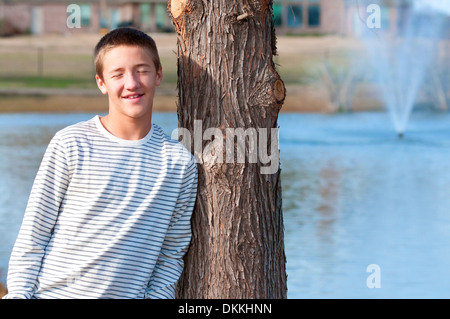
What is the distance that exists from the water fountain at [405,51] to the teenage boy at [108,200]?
15.4m

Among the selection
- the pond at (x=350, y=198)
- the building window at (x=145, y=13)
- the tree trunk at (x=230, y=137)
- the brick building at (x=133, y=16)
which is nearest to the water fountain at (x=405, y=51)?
the brick building at (x=133, y=16)

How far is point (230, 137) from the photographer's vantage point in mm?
2871

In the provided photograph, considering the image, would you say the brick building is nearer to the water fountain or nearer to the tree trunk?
the water fountain

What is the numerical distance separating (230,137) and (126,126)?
404 mm

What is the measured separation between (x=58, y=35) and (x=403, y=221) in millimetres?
18726

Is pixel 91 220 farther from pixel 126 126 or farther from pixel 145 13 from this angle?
pixel 145 13

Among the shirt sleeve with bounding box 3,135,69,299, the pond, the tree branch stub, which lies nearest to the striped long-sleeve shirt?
the shirt sleeve with bounding box 3,135,69,299

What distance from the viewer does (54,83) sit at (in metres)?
21.3

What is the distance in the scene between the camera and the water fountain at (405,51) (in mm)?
20047

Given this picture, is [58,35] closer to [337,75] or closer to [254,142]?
[337,75]

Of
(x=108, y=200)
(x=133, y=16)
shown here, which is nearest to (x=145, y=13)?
(x=133, y=16)

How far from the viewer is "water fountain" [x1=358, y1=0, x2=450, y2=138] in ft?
65.8

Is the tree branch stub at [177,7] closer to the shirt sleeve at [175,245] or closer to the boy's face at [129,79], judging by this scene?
the boy's face at [129,79]

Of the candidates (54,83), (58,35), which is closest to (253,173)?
(54,83)
